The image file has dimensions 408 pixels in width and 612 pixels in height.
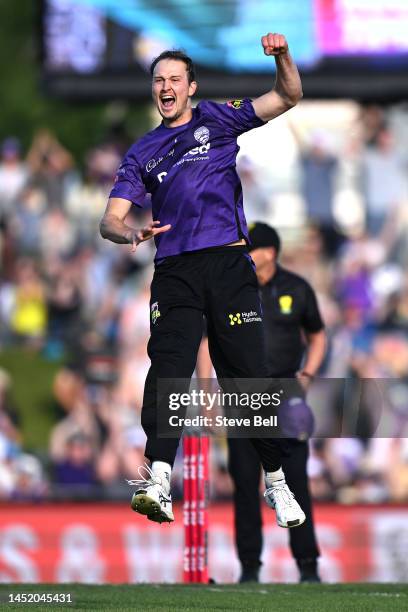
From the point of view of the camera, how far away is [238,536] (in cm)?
1011

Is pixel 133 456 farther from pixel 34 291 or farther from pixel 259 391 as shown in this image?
pixel 259 391

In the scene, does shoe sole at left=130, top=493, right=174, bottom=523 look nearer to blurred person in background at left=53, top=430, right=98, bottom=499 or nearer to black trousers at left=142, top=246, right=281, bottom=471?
black trousers at left=142, top=246, right=281, bottom=471

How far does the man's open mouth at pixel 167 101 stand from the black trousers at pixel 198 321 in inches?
29.7

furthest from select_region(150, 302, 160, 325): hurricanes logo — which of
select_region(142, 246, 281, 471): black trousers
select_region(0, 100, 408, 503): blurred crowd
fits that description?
select_region(0, 100, 408, 503): blurred crowd

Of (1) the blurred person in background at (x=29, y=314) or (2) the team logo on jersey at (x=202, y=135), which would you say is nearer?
(2) the team logo on jersey at (x=202, y=135)

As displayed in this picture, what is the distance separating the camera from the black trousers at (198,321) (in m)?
7.61

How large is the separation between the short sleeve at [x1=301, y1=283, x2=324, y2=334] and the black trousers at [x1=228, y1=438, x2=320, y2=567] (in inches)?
31.0

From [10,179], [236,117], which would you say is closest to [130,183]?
[236,117]

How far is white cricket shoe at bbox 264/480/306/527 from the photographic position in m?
7.87

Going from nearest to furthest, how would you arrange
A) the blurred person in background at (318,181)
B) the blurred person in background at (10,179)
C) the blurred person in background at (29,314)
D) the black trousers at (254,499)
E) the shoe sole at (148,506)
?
the shoe sole at (148,506), the black trousers at (254,499), the blurred person in background at (29,314), the blurred person in background at (318,181), the blurred person in background at (10,179)

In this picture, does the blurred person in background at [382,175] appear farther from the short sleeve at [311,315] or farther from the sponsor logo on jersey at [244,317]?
the sponsor logo on jersey at [244,317]

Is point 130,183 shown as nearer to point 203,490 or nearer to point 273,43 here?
point 273,43

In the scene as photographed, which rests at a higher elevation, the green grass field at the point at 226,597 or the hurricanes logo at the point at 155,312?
the hurricanes logo at the point at 155,312

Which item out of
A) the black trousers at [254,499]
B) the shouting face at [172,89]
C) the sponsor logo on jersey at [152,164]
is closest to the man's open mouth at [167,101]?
the shouting face at [172,89]
